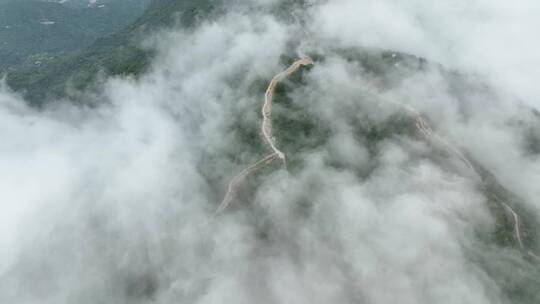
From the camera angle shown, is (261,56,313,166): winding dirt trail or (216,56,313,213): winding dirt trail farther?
(261,56,313,166): winding dirt trail

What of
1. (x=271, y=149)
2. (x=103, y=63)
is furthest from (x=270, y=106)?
(x=103, y=63)

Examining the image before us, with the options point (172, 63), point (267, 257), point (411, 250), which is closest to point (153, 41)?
point (172, 63)

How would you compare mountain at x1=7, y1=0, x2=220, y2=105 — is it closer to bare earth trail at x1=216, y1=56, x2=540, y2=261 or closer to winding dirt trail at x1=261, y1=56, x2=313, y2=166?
winding dirt trail at x1=261, y1=56, x2=313, y2=166

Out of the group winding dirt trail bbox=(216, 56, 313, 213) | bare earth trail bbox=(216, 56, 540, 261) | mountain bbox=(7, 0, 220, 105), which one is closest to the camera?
bare earth trail bbox=(216, 56, 540, 261)

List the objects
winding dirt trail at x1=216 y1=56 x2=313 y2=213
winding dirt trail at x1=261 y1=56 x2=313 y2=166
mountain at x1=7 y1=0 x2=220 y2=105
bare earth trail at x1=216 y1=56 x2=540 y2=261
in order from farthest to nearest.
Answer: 1. mountain at x1=7 y1=0 x2=220 y2=105
2. winding dirt trail at x1=261 y1=56 x2=313 y2=166
3. winding dirt trail at x1=216 y1=56 x2=313 y2=213
4. bare earth trail at x1=216 y1=56 x2=540 y2=261

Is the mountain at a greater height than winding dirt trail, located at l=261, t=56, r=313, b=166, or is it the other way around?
winding dirt trail, located at l=261, t=56, r=313, b=166

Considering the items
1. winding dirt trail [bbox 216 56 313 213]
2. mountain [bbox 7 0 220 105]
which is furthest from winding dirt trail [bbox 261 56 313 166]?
mountain [bbox 7 0 220 105]

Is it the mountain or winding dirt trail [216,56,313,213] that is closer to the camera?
winding dirt trail [216,56,313,213]

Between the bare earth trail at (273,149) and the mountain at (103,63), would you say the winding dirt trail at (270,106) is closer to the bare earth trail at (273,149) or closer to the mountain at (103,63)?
the bare earth trail at (273,149)

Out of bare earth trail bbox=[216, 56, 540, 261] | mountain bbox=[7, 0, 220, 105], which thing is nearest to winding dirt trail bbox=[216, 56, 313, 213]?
bare earth trail bbox=[216, 56, 540, 261]

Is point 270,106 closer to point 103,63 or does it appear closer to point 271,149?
point 271,149
